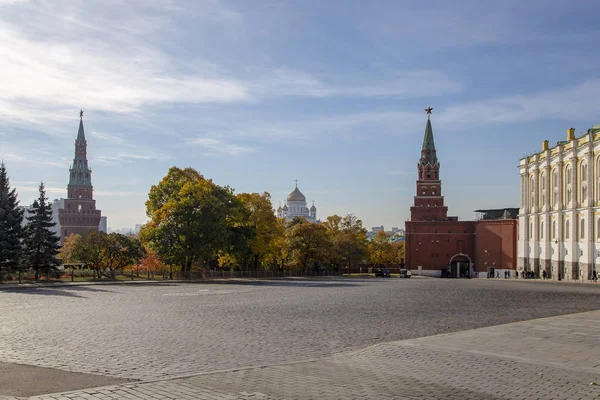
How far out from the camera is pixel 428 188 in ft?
330

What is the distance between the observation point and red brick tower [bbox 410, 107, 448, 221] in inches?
3924

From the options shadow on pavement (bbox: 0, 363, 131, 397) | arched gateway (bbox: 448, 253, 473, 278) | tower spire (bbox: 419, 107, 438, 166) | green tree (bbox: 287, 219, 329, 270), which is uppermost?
tower spire (bbox: 419, 107, 438, 166)

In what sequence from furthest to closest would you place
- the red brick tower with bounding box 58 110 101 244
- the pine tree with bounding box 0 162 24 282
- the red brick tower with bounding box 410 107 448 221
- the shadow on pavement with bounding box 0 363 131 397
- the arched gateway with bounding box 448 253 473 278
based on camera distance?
the red brick tower with bounding box 58 110 101 244 → the red brick tower with bounding box 410 107 448 221 → the arched gateway with bounding box 448 253 473 278 → the pine tree with bounding box 0 162 24 282 → the shadow on pavement with bounding box 0 363 131 397

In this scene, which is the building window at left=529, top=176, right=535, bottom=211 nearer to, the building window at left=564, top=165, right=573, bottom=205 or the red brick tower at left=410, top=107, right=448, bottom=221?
the building window at left=564, top=165, right=573, bottom=205

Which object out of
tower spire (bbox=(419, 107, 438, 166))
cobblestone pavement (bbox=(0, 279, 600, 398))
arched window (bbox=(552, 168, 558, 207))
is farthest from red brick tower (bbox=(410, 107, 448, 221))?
cobblestone pavement (bbox=(0, 279, 600, 398))

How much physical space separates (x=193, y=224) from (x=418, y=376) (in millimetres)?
40203

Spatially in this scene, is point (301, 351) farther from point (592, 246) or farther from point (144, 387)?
point (592, 246)

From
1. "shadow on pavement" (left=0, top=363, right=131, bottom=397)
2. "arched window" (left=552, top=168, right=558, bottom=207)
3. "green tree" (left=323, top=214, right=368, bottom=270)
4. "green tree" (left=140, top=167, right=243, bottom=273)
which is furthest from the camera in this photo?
"green tree" (left=323, top=214, right=368, bottom=270)

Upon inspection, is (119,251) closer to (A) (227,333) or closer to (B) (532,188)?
(A) (227,333)

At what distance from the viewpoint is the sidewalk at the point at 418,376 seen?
924 centimetres

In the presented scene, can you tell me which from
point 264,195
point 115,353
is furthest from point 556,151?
point 115,353

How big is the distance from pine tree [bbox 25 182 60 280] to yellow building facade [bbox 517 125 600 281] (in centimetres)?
4489

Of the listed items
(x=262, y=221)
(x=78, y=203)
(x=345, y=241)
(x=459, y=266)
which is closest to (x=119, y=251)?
(x=262, y=221)

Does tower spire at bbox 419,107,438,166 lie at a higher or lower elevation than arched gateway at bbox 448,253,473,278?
higher
